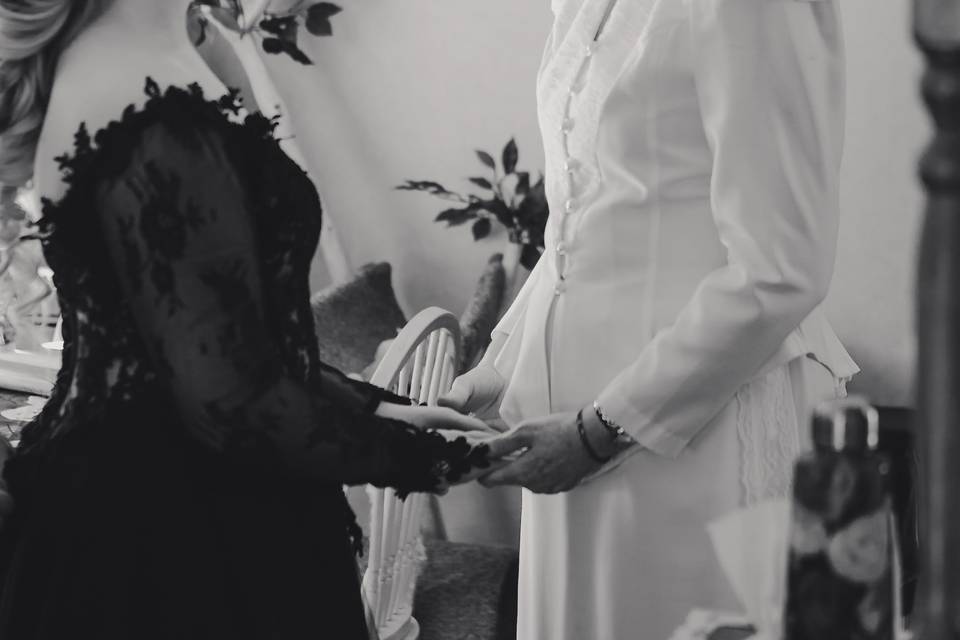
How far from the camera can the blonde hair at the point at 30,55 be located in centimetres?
112

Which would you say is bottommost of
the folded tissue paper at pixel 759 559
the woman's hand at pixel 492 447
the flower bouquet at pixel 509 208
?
the folded tissue paper at pixel 759 559

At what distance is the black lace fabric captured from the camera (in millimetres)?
1057

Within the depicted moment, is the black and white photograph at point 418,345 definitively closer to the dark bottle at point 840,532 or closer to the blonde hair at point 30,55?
the blonde hair at point 30,55

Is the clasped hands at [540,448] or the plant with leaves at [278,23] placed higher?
the plant with leaves at [278,23]

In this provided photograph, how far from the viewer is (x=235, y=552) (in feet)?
3.86

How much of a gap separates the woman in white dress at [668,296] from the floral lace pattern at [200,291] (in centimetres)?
30

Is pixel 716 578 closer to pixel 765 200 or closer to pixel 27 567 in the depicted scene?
pixel 765 200

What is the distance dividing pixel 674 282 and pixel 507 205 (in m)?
1.67

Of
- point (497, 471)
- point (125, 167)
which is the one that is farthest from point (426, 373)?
point (125, 167)

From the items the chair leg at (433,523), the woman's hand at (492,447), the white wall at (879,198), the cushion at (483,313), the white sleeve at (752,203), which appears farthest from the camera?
the chair leg at (433,523)

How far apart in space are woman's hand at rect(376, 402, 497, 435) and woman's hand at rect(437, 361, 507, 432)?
0.33ft

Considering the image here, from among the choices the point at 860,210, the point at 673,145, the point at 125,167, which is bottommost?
the point at 125,167

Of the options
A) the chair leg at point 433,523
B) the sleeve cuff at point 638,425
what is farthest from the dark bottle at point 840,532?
the chair leg at point 433,523

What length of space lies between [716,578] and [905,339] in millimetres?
1424
